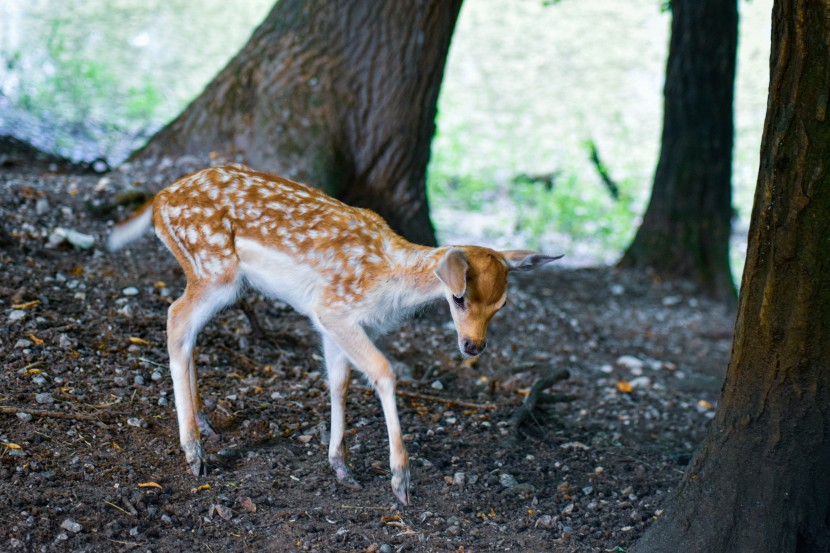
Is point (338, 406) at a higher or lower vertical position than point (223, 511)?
higher

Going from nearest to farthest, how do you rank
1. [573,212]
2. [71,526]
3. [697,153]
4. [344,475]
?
[71,526], [344,475], [697,153], [573,212]

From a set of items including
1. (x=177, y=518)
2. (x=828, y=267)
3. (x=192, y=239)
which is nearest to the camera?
(x=828, y=267)

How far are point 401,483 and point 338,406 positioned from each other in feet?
1.77

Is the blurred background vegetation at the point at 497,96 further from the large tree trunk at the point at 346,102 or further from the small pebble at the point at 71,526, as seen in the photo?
the small pebble at the point at 71,526

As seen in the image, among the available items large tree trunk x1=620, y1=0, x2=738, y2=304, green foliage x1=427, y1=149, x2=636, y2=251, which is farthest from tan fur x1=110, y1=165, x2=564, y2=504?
green foliage x1=427, y1=149, x2=636, y2=251

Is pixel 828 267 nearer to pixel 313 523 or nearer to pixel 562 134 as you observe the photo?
pixel 313 523

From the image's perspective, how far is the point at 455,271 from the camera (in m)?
3.84

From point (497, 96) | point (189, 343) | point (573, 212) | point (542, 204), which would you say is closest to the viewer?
point (189, 343)

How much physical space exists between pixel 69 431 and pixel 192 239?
1.04 metres

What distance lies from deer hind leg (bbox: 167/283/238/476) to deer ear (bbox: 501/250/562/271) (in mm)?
1338

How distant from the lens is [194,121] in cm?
700

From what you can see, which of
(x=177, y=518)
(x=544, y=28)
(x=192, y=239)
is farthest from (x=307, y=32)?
(x=544, y=28)

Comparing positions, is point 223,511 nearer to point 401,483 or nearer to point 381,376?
point 401,483

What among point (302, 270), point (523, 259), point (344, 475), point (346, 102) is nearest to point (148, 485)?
point (344, 475)
